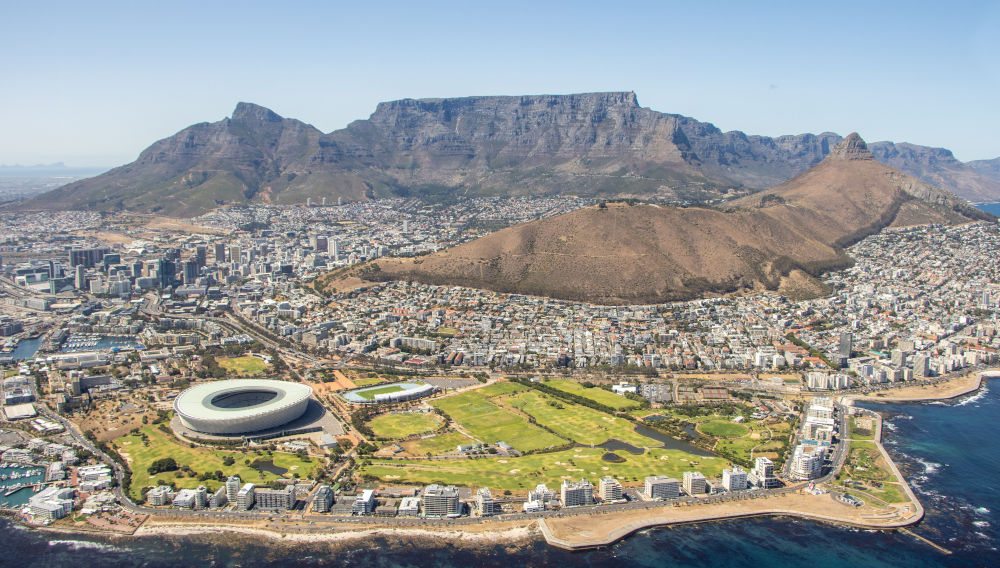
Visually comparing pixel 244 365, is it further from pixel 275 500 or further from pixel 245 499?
pixel 275 500

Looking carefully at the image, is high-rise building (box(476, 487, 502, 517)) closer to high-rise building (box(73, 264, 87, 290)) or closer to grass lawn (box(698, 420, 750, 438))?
grass lawn (box(698, 420, 750, 438))

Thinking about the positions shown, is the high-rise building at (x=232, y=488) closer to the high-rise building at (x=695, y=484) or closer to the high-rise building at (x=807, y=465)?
the high-rise building at (x=695, y=484)

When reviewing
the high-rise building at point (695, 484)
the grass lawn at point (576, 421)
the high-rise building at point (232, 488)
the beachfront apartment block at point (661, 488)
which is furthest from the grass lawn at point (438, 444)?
the high-rise building at point (695, 484)

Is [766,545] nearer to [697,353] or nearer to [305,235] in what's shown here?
[697,353]

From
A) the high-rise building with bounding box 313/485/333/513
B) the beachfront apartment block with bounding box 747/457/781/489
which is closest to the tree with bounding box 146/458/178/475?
the high-rise building with bounding box 313/485/333/513

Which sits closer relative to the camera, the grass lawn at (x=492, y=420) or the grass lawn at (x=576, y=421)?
the grass lawn at (x=492, y=420)

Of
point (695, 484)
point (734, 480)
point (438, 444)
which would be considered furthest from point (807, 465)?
point (438, 444)

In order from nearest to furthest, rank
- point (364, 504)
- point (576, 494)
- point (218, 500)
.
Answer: point (364, 504) < point (218, 500) < point (576, 494)
